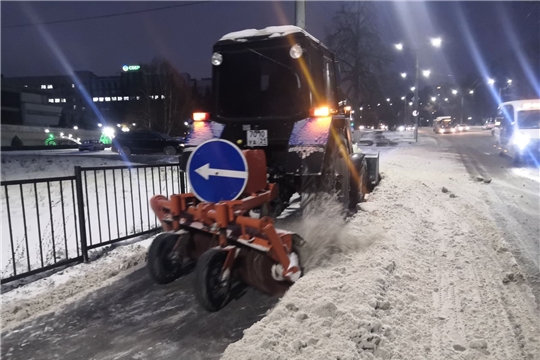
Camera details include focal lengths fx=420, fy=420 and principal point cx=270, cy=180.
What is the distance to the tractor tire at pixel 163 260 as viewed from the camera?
175 inches

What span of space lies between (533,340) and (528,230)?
3758 millimetres

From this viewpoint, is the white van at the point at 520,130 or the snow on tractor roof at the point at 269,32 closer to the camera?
the snow on tractor roof at the point at 269,32

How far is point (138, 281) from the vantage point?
4.89 m

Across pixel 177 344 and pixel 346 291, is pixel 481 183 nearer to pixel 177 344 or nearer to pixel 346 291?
pixel 346 291

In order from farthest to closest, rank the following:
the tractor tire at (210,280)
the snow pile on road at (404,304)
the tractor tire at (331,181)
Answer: the tractor tire at (331,181) < the tractor tire at (210,280) < the snow pile on road at (404,304)

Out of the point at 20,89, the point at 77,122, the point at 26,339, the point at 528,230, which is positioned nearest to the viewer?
the point at 26,339

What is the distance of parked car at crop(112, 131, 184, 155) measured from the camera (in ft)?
86.4

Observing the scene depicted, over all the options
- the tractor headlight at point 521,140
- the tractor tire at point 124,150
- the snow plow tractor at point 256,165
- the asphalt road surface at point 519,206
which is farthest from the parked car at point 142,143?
the snow plow tractor at point 256,165

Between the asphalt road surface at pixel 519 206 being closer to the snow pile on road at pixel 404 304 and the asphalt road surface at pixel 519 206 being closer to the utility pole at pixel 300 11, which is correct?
the snow pile on road at pixel 404 304

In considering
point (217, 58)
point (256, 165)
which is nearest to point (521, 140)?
point (217, 58)

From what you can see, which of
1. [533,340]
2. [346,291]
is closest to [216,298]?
[346,291]

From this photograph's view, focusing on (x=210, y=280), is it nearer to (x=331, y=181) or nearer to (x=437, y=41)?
(x=331, y=181)

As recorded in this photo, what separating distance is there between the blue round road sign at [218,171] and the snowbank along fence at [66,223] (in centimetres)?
217

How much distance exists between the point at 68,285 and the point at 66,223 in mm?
3535
